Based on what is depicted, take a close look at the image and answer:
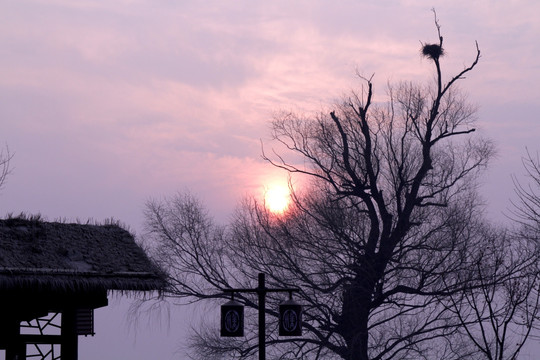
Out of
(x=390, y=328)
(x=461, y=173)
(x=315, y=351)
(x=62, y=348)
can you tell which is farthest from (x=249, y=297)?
(x=62, y=348)

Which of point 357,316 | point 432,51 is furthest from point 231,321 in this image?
point 432,51

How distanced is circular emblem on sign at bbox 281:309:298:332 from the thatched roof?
238cm

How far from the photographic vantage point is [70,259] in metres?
11.8

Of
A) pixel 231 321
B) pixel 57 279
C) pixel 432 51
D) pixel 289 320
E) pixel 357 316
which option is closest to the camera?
pixel 57 279

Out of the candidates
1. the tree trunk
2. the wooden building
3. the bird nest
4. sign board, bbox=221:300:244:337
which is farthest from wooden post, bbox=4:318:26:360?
the bird nest

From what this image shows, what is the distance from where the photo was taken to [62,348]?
38.3 ft

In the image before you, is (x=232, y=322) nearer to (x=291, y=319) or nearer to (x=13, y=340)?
(x=291, y=319)

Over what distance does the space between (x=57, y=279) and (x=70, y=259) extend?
2.85 feet

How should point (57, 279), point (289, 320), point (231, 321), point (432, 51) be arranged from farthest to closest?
point (432, 51)
point (231, 321)
point (289, 320)
point (57, 279)

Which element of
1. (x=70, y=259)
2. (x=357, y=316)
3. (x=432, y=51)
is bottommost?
(x=70, y=259)

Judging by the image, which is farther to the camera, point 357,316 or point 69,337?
point 357,316

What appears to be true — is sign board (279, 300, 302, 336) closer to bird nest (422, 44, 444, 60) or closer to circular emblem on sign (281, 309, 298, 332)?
circular emblem on sign (281, 309, 298, 332)

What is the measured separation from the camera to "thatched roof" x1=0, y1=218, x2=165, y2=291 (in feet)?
35.7

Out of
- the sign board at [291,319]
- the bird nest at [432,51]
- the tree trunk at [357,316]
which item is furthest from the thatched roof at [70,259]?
the bird nest at [432,51]
